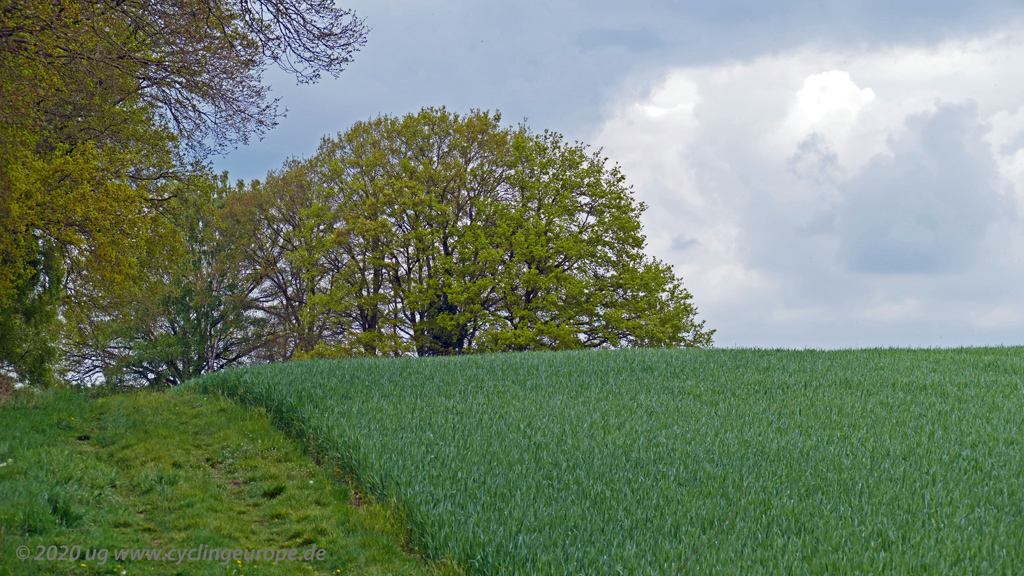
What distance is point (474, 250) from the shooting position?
83.6 ft

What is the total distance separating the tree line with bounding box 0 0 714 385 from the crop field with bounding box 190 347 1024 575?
5.18 metres

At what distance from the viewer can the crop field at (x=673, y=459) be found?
5.59 metres

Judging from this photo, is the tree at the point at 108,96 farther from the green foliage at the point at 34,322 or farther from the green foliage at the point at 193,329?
the green foliage at the point at 193,329

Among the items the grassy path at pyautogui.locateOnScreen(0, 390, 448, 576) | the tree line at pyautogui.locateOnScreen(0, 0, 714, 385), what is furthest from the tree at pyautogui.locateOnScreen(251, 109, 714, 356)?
the grassy path at pyautogui.locateOnScreen(0, 390, 448, 576)

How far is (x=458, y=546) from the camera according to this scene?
5.67 metres

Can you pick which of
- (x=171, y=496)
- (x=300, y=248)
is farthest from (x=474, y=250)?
(x=171, y=496)

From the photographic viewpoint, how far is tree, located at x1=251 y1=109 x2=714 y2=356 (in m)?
24.8

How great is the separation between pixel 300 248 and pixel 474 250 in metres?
7.54

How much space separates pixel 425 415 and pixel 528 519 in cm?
468

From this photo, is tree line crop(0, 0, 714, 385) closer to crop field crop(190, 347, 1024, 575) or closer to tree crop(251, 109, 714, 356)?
tree crop(251, 109, 714, 356)

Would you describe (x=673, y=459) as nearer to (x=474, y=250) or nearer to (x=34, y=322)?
(x=474, y=250)

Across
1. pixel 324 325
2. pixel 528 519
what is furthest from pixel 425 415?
pixel 324 325

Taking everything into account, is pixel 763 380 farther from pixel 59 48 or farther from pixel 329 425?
pixel 59 48

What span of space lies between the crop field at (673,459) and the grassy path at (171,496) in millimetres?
492
